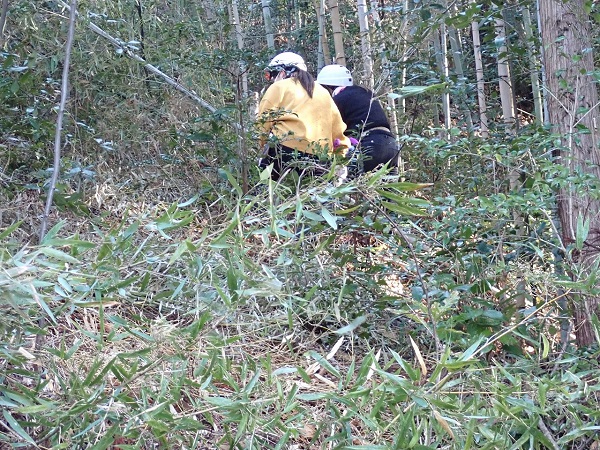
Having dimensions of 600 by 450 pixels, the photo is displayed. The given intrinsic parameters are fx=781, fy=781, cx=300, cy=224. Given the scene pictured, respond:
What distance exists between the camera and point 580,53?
2.66 m

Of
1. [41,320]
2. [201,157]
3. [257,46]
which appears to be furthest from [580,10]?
[257,46]

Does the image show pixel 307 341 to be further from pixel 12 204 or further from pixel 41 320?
pixel 12 204

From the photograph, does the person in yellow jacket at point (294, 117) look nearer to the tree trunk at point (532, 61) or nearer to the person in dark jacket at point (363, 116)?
the person in dark jacket at point (363, 116)

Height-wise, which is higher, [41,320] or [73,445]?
[41,320]

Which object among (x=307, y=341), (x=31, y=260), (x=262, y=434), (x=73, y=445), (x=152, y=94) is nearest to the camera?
(x=31, y=260)

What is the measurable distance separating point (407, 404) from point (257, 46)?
605cm

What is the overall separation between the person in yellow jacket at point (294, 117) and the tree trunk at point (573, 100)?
1022 mm

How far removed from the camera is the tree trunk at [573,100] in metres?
2.56

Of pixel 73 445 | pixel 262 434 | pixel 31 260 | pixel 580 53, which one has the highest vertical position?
pixel 580 53

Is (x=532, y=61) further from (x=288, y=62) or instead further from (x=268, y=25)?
(x=268, y=25)

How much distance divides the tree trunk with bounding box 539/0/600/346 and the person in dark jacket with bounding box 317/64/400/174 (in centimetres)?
112

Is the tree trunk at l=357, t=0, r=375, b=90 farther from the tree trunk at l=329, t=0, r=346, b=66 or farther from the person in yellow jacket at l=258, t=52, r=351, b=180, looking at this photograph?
the person in yellow jacket at l=258, t=52, r=351, b=180

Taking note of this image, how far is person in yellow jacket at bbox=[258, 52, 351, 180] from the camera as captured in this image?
343cm

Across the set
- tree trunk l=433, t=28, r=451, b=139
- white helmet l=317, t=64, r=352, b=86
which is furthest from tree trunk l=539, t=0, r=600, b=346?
tree trunk l=433, t=28, r=451, b=139
